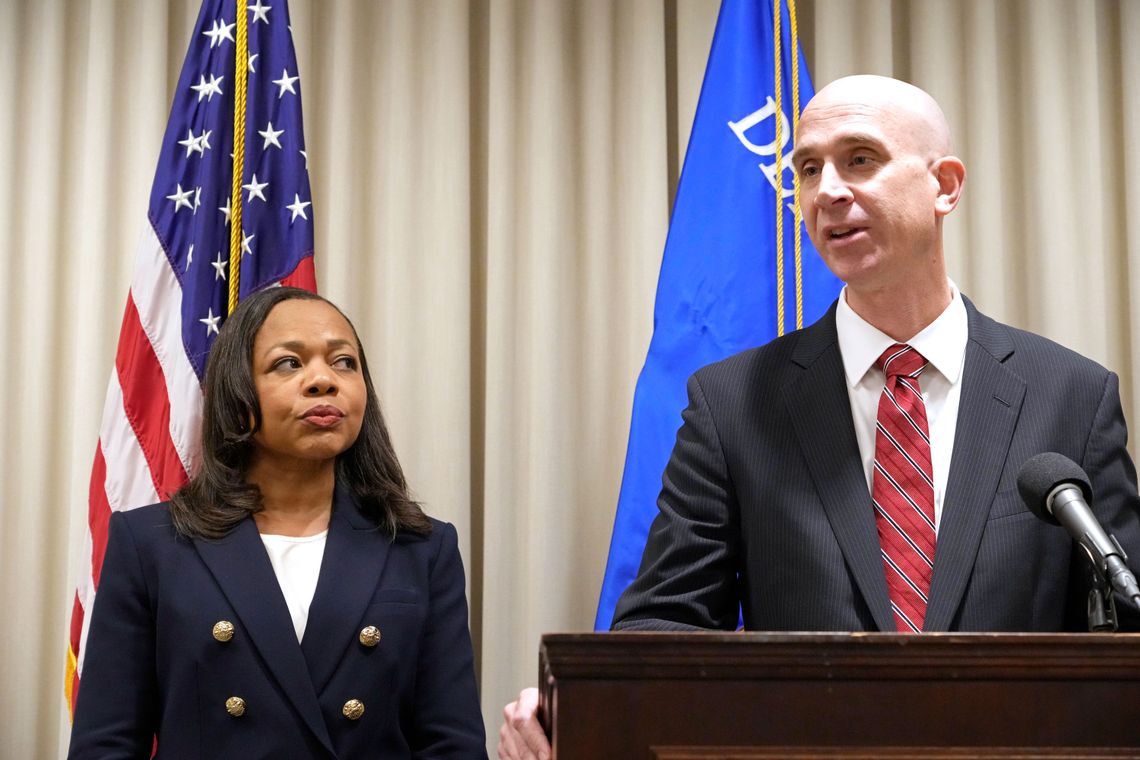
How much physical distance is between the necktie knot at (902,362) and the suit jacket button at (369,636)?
102 cm

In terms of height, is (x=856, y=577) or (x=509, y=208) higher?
(x=509, y=208)

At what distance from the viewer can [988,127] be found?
3793 millimetres

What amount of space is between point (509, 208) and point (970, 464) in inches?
82.3

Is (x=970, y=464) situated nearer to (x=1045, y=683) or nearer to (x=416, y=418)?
(x=1045, y=683)

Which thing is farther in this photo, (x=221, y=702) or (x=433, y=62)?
(x=433, y=62)

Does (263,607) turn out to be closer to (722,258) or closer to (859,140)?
(859,140)

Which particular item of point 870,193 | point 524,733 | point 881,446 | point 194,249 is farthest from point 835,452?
point 194,249

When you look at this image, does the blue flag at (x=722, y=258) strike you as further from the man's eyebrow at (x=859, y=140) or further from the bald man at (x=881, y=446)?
the man's eyebrow at (x=859, y=140)

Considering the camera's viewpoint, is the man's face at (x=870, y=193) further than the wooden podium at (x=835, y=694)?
Yes

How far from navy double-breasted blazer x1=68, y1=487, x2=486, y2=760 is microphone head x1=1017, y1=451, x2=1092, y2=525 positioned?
1279 millimetres

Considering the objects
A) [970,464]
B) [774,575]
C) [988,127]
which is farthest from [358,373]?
[988,127]

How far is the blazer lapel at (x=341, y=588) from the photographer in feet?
7.62

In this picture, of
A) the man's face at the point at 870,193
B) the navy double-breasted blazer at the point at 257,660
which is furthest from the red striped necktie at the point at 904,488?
the navy double-breasted blazer at the point at 257,660

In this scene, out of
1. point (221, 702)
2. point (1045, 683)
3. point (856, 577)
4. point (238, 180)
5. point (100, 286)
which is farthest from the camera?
point (100, 286)
